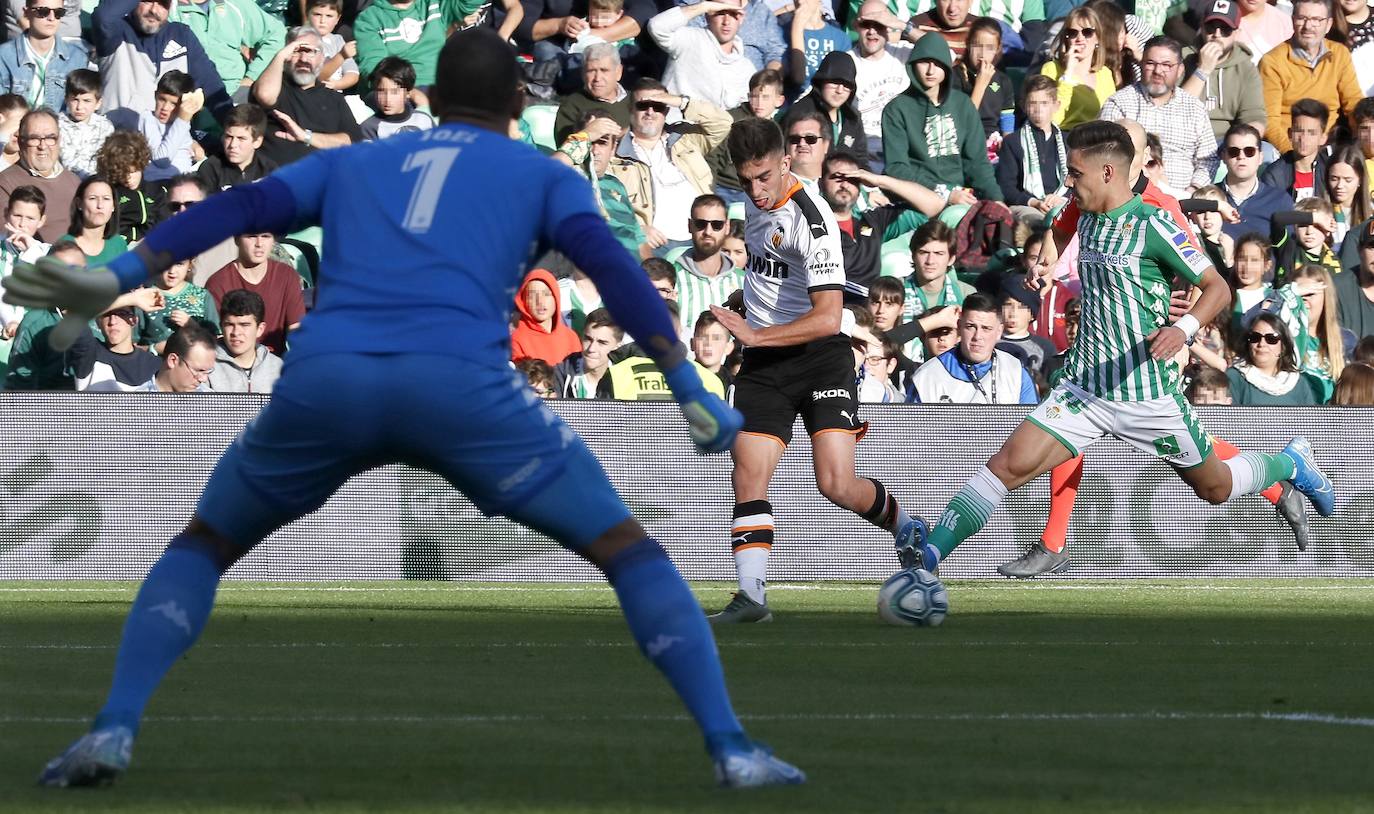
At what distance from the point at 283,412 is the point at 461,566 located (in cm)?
926

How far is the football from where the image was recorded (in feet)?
34.2

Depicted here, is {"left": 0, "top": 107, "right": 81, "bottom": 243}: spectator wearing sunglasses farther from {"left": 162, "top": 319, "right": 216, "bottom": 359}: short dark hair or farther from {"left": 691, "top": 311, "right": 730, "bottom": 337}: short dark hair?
{"left": 691, "top": 311, "right": 730, "bottom": 337}: short dark hair

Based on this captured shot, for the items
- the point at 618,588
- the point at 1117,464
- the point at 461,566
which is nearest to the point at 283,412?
the point at 618,588

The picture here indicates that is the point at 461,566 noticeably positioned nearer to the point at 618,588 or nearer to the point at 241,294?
the point at 241,294

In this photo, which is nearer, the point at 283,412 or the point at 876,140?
the point at 283,412

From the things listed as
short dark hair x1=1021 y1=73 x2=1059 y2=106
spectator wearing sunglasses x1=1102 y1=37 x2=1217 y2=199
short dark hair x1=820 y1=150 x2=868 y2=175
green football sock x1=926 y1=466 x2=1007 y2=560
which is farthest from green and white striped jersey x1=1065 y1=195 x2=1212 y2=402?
spectator wearing sunglasses x1=1102 y1=37 x2=1217 y2=199

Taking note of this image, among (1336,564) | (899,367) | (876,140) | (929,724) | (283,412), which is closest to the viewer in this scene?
(283,412)

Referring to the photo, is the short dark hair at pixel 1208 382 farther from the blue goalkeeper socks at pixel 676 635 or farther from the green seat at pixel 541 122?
the blue goalkeeper socks at pixel 676 635

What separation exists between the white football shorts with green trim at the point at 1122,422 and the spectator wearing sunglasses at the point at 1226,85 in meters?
9.94

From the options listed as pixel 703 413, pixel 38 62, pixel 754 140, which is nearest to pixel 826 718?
pixel 703 413

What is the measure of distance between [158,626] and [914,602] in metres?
5.64

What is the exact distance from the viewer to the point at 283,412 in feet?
17.2

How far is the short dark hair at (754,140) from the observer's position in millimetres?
10539

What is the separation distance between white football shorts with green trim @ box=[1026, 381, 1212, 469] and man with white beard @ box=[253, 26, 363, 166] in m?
8.23
